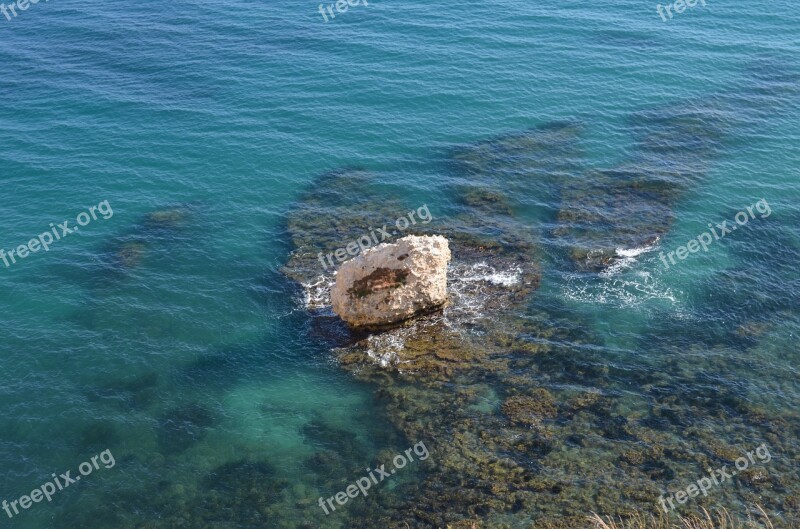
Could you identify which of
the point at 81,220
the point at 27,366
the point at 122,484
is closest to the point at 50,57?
the point at 81,220

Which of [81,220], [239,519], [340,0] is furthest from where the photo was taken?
[340,0]

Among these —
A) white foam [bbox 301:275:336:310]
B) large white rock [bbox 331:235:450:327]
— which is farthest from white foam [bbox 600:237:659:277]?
white foam [bbox 301:275:336:310]

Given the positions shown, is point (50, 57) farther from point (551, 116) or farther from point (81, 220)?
point (551, 116)

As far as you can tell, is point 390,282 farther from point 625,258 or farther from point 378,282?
point 625,258

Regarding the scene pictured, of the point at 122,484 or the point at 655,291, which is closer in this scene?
the point at 122,484

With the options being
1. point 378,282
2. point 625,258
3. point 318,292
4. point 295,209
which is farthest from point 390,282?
point 625,258

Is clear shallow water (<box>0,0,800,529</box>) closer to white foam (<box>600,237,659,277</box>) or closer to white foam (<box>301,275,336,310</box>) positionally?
white foam (<box>600,237,659,277</box>)

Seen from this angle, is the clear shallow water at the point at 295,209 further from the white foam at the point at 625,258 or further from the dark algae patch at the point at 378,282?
the dark algae patch at the point at 378,282
